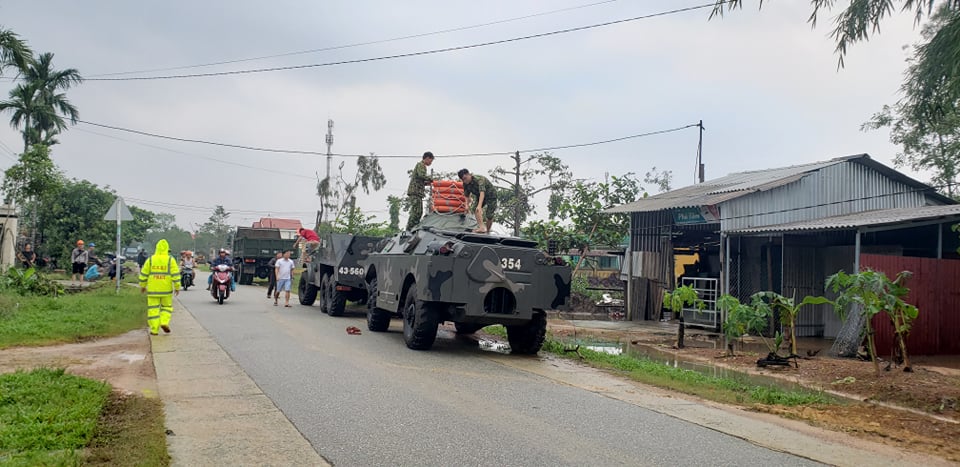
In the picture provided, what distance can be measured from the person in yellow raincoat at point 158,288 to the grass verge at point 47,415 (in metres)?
4.10

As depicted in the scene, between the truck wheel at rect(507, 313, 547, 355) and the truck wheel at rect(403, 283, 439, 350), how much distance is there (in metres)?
1.42

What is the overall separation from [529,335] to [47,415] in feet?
23.3

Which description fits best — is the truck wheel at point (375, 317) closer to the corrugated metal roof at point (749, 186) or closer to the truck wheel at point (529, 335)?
the truck wheel at point (529, 335)

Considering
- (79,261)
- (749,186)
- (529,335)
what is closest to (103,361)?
(529,335)

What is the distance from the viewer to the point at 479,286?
10.4 metres

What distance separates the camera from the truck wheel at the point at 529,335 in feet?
36.5

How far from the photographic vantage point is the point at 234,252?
106 ft

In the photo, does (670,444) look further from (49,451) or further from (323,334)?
(323,334)

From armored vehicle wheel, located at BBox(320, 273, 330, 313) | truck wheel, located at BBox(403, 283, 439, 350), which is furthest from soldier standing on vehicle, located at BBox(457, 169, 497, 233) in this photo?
armored vehicle wheel, located at BBox(320, 273, 330, 313)

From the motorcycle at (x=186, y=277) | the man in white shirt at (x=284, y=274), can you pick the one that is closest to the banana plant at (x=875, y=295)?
the man in white shirt at (x=284, y=274)

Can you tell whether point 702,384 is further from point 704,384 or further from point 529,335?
point 529,335

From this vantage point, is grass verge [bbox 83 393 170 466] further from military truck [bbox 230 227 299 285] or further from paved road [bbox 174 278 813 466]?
military truck [bbox 230 227 299 285]

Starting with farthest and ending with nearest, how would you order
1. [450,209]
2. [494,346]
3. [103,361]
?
[450,209] < [494,346] < [103,361]

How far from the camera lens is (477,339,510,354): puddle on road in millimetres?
11843
